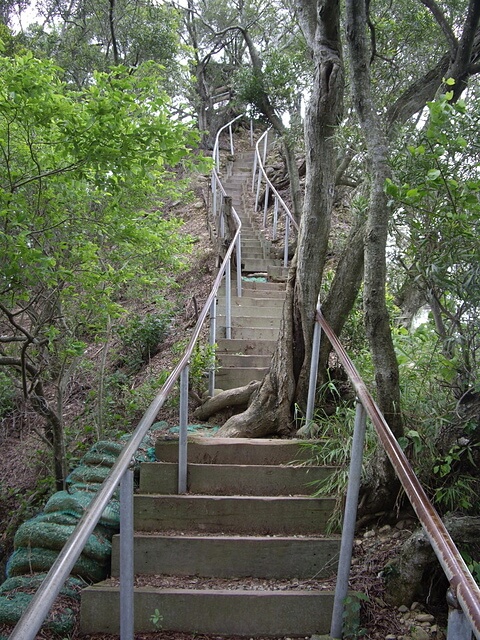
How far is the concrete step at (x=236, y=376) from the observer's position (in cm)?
542

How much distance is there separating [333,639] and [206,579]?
30.9 inches

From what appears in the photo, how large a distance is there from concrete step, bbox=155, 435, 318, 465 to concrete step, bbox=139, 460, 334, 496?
183 millimetres

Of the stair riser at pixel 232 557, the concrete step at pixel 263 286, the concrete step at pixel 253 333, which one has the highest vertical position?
the concrete step at pixel 263 286

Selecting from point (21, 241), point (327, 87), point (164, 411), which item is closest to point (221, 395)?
point (164, 411)

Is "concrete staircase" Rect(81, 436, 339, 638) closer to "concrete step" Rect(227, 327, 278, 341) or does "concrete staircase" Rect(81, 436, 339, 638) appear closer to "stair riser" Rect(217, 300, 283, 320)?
"concrete step" Rect(227, 327, 278, 341)

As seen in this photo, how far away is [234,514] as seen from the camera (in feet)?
10.3

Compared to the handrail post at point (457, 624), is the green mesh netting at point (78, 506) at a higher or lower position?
lower

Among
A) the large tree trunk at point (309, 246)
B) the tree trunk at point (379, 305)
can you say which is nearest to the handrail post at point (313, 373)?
the large tree trunk at point (309, 246)

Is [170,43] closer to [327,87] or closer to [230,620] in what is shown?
[327,87]

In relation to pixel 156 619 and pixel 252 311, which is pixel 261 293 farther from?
pixel 156 619

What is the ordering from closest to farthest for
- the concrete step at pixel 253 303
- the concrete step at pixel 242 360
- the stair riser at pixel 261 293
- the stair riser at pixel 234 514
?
the stair riser at pixel 234 514 → the concrete step at pixel 242 360 → the concrete step at pixel 253 303 → the stair riser at pixel 261 293

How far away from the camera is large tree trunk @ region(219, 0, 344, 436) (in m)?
3.95

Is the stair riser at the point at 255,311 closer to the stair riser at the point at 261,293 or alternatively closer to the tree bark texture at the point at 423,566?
the stair riser at the point at 261,293

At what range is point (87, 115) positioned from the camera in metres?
3.30
